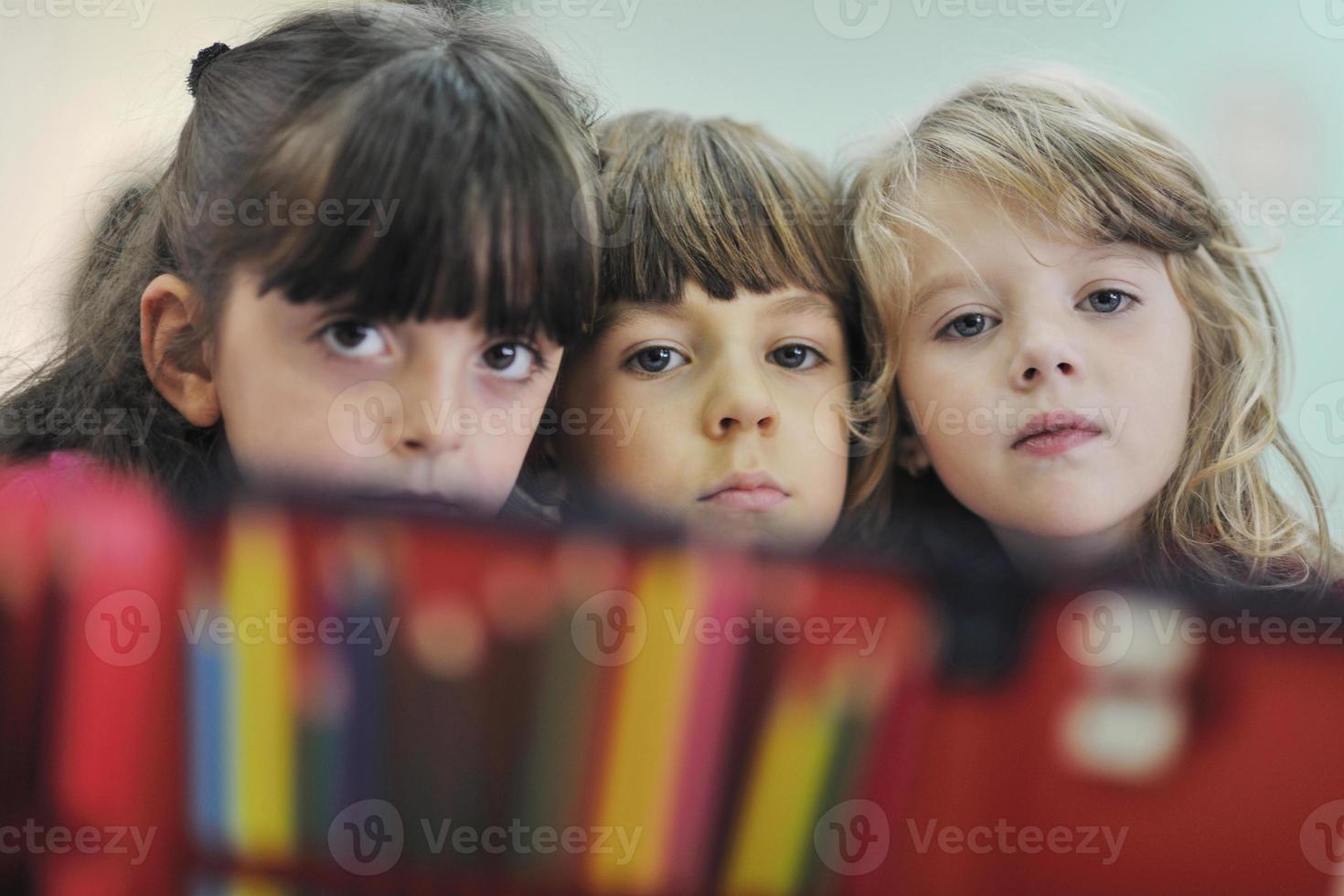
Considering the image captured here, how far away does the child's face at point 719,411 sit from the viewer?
0.60 m

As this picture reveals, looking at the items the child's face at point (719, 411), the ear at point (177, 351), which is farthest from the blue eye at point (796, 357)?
the ear at point (177, 351)

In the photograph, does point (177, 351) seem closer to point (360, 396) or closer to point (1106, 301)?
point (360, 396)

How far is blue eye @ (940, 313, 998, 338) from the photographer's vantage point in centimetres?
62

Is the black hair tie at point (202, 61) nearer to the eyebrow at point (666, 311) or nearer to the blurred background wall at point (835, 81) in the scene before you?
the blurred background wall at point (835, 81)

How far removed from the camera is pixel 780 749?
54cm

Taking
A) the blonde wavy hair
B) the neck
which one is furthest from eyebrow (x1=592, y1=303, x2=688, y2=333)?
the neck

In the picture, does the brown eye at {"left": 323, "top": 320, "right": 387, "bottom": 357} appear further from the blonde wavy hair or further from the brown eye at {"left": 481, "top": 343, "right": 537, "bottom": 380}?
the blonde wavy hair

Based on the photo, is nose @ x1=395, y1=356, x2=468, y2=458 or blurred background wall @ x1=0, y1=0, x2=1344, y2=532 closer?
nose @ x1=395, y1=356, x2=468, y2=458

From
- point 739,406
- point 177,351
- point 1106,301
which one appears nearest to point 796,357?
point 739,406

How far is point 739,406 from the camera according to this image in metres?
0.60

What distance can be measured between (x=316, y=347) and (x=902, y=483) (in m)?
0.32

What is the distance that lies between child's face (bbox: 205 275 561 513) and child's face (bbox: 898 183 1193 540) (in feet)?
0.73

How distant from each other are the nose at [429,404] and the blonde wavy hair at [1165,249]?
22cm

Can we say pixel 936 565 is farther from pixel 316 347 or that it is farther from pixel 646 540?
pixel 316 347
